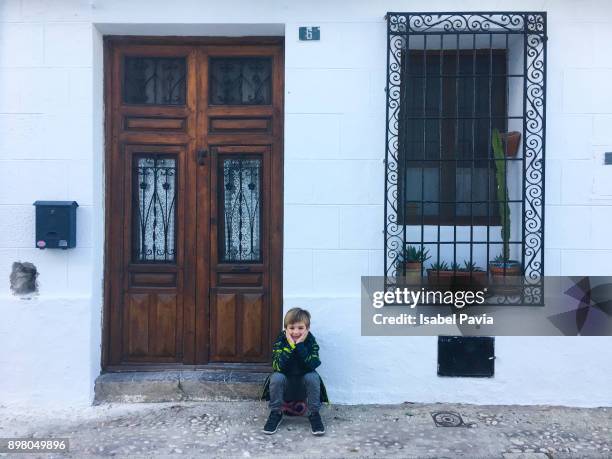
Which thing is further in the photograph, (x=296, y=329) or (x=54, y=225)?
(x=54, y=225)

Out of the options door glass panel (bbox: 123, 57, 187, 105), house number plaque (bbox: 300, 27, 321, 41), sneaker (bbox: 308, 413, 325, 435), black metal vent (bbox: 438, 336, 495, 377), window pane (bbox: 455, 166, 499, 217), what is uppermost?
house number plaque (bbox: 300, 27, 321, 41)

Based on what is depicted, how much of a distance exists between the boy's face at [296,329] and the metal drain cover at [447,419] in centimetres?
115

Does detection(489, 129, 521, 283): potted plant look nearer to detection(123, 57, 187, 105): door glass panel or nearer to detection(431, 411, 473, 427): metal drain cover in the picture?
detection(431, 411, 473, 427): metal drain cover

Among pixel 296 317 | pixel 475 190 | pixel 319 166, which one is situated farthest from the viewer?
pixel 475 190

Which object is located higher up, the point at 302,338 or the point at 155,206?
the point at 155,206

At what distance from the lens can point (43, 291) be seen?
176 inches

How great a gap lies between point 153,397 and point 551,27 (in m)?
4.12

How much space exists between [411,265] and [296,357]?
114cm

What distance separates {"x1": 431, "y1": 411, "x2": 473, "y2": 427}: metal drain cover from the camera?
415 cm

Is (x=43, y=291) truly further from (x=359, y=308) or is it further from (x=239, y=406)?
(x=359, y=308)

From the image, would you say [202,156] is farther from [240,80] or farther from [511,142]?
[511,142]

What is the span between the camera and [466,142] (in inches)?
188
